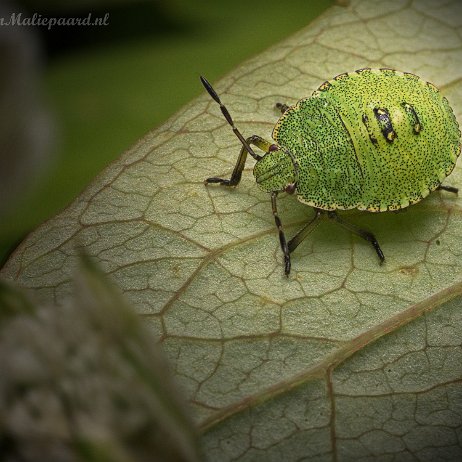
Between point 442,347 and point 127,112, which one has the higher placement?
point 127,112

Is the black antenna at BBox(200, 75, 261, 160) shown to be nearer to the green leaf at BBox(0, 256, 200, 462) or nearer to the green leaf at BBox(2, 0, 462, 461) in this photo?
the green leaf at BBox(2, 0, 462, 461)

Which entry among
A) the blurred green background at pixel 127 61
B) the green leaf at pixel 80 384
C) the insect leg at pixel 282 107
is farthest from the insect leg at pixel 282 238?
the green leaf at pixel 80 384

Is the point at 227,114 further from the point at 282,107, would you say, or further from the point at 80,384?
the point at 80,384

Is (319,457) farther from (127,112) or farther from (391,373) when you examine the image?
(127,112)

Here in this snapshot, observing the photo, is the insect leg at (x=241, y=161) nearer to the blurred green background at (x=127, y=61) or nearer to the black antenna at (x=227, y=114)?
the black antenna at (x=227, y=114)

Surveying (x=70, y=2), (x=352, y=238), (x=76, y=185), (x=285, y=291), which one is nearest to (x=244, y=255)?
(x=285, y=291)

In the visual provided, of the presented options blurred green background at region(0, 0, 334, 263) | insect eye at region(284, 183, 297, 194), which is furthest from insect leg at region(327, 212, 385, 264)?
blurred green background at region(0, 0, 334, 263)

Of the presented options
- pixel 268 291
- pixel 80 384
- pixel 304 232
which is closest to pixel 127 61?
pixel 304 232
